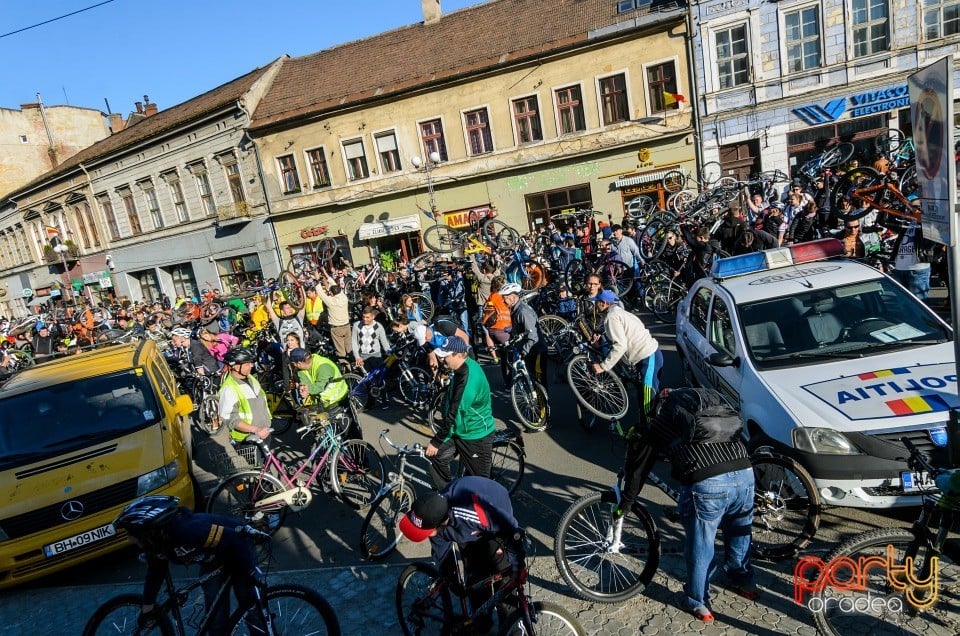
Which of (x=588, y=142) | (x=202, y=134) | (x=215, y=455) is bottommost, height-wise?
(x=215, y=455)

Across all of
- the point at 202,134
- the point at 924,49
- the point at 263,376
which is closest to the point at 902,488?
the point at 263,376

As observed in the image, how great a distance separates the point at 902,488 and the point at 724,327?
6.97 feet

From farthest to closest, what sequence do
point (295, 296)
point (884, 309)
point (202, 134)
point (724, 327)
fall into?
point (202, 134) < point (295, 296) < point (724, 327) < point (884, 309)

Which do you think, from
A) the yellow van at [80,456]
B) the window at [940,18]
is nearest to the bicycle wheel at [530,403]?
the yellow van at [80,456]

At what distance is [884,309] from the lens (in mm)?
4805

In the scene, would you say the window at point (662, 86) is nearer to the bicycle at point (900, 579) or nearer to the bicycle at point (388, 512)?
the bicycle at point (388, 512)

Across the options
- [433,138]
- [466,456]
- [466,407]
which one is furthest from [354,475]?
[433,138]

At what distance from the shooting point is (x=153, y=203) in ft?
96.7

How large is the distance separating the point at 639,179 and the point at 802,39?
→ 266 inches

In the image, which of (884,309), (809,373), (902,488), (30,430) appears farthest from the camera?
(30,430)

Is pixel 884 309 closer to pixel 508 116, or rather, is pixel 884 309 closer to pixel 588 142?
pixel 588 142

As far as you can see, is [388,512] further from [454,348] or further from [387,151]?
[387,151]

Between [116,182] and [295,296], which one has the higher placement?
[116,182]

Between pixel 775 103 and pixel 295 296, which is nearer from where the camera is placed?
pixel 295 296
